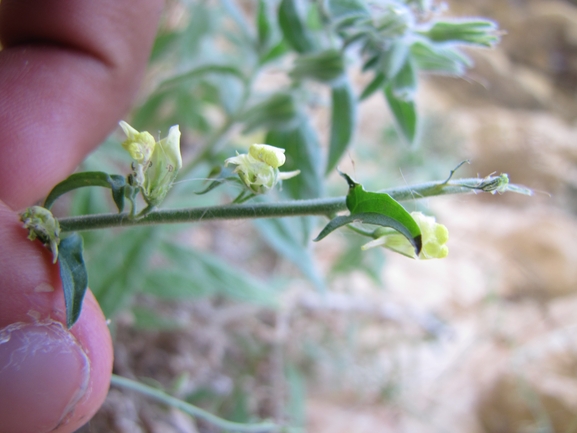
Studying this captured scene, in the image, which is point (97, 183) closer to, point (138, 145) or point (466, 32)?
point (138, 145)

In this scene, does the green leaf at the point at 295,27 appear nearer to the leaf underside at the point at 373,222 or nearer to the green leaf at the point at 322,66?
the green leaf at the point at 322,66

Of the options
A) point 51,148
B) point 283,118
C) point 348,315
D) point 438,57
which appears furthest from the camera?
point 348,315

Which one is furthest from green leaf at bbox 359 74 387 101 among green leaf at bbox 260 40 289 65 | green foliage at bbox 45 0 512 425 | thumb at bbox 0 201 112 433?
thumb at bbox 0 201 112 433

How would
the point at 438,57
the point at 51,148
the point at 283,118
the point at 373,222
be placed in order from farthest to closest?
1. the point at 283,118
2. the point at 438,57
3. the point at 51,148
4. the point at 373,222

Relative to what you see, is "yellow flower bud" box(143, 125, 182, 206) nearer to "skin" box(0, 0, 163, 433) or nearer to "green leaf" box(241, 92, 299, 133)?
"skin" box(0, 0, 163, 433)

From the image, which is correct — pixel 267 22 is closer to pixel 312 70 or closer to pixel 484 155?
pixel 312 70

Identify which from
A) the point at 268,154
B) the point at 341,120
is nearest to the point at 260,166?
the point at 268,154

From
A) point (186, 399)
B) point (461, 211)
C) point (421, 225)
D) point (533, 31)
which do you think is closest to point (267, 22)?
point (421, 225)

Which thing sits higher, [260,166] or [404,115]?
[260,166]
